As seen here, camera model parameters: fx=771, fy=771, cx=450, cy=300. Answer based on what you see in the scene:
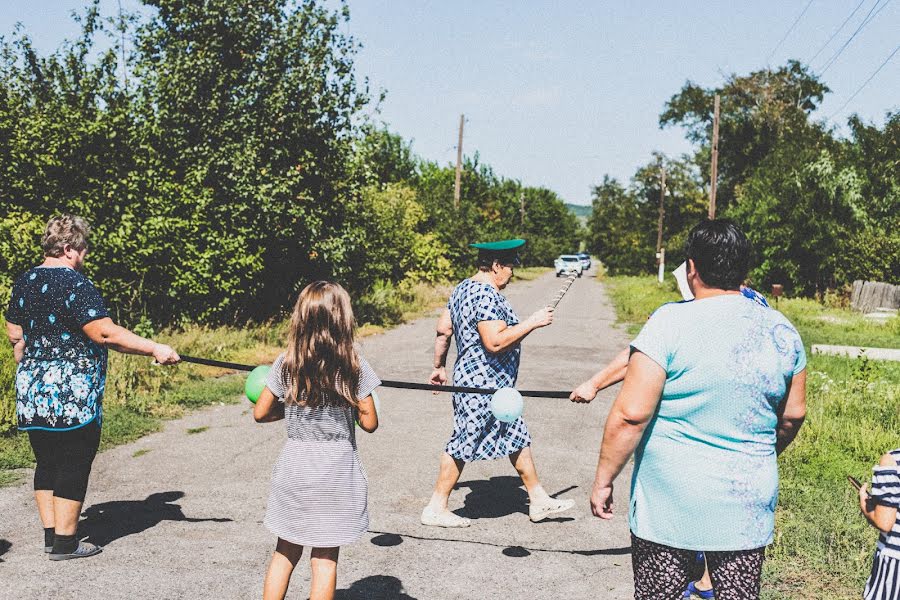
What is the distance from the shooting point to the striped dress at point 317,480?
128 inches

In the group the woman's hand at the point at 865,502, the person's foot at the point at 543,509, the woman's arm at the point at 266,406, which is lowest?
the person's foot at the point at 543,509

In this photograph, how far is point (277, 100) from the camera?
1397 centimetres

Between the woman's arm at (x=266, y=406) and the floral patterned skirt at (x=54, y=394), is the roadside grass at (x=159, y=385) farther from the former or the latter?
the woman's arm at (x=266, y=406)

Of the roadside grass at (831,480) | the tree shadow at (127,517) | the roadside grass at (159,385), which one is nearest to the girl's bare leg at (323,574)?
the tree shadow at (127,517)

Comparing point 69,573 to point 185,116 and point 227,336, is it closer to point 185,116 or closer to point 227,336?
point 227,336

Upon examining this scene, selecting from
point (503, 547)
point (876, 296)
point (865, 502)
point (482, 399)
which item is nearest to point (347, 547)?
point (503, 547)

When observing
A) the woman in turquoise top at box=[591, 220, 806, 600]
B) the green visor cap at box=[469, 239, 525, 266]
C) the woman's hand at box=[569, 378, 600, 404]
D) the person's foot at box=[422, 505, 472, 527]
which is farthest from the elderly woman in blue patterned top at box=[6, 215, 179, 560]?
the woman in turquoise top at box=[591, 220, 806, 600]

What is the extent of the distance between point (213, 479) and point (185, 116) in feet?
29.5

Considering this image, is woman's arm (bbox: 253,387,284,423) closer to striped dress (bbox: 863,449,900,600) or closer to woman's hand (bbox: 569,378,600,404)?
woman's hand (bbox: 569,378,600,404)

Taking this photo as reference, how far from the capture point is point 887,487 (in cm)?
258

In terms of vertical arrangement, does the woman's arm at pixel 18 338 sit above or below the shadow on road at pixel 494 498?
above

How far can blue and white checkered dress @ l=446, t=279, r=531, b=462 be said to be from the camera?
16.3 feet

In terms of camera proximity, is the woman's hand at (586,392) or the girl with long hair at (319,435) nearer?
the girl with long hair at (319,435)

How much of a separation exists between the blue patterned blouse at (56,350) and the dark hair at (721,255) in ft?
10.7
